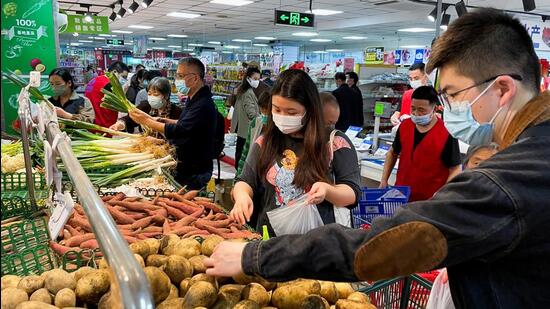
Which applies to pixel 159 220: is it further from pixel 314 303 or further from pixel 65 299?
pixel 314 303

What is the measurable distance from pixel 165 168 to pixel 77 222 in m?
1.47

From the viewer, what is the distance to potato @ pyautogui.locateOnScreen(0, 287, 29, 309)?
1213mm

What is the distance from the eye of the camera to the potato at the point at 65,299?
4.08ft

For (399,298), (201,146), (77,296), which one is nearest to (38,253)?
(77,296)

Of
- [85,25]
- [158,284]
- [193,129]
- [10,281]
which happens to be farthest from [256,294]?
[85,25]

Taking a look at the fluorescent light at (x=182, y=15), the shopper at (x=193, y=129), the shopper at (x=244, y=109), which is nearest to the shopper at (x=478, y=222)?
the shopper at (x=193, y=129)

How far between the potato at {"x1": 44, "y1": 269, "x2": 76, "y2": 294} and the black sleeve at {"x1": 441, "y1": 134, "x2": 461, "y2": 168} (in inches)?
120

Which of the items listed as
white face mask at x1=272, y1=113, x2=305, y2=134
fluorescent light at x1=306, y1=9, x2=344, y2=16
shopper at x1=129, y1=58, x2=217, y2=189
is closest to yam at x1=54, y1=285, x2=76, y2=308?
white face mask at x1=272, y1=113, x2=305, y2=134

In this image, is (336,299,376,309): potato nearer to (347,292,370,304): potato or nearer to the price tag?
(347,292,370,304): potato

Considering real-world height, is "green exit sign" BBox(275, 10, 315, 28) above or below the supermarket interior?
above

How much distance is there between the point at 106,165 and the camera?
Result: 3.39 m

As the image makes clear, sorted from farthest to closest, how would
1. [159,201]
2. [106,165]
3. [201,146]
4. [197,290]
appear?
[201,146]
[106,165]
[159,201]
[197,290]

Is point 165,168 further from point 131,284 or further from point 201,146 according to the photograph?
point 131,284

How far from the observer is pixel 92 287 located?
127cm
